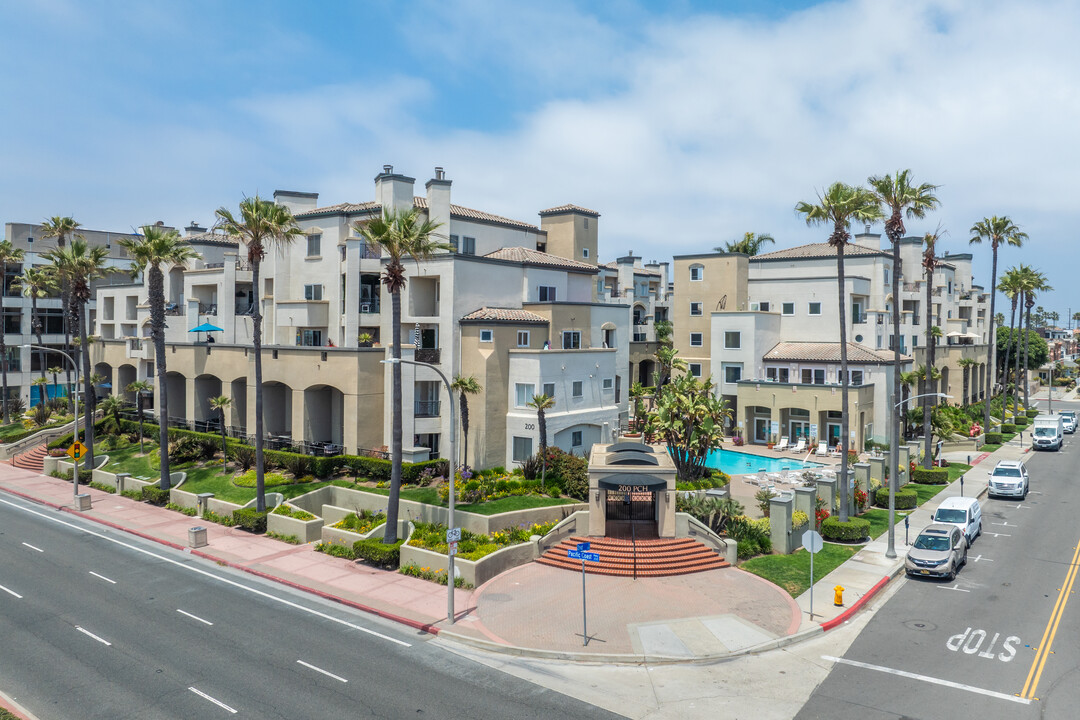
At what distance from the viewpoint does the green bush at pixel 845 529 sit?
105ft

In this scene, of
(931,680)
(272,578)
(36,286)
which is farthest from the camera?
(36,286)

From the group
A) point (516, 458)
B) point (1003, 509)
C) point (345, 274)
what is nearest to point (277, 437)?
point (345, 274)

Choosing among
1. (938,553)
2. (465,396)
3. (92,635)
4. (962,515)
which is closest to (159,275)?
(465,396)

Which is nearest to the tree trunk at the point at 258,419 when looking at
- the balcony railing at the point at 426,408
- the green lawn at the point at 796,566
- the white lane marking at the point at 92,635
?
the balcony railing at the point at 426,408

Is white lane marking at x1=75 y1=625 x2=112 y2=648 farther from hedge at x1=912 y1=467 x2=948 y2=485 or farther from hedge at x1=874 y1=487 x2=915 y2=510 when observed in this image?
hedge at x1=912 y1=467 x2=948 y2=485

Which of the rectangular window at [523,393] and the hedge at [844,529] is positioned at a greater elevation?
the rectangular window at [523,393]

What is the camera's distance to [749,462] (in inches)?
2051

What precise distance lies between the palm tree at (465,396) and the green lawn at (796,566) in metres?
16.8

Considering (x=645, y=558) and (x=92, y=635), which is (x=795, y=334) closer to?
(x=645, y=558)

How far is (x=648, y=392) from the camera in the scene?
56.0m

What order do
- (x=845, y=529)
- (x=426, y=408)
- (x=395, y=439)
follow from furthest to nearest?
(x=426, y=408) < (x=845, y=529) < (x=395, y=439)

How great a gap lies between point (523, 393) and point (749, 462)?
20.6 meters

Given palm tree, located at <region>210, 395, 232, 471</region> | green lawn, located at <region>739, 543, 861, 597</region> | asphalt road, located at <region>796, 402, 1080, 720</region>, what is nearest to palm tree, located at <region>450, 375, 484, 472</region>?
palm tree, located at <region>210, 395, 232, 471</region>

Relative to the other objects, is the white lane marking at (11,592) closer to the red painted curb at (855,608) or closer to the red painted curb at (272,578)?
the red painted curb at (272,578)
